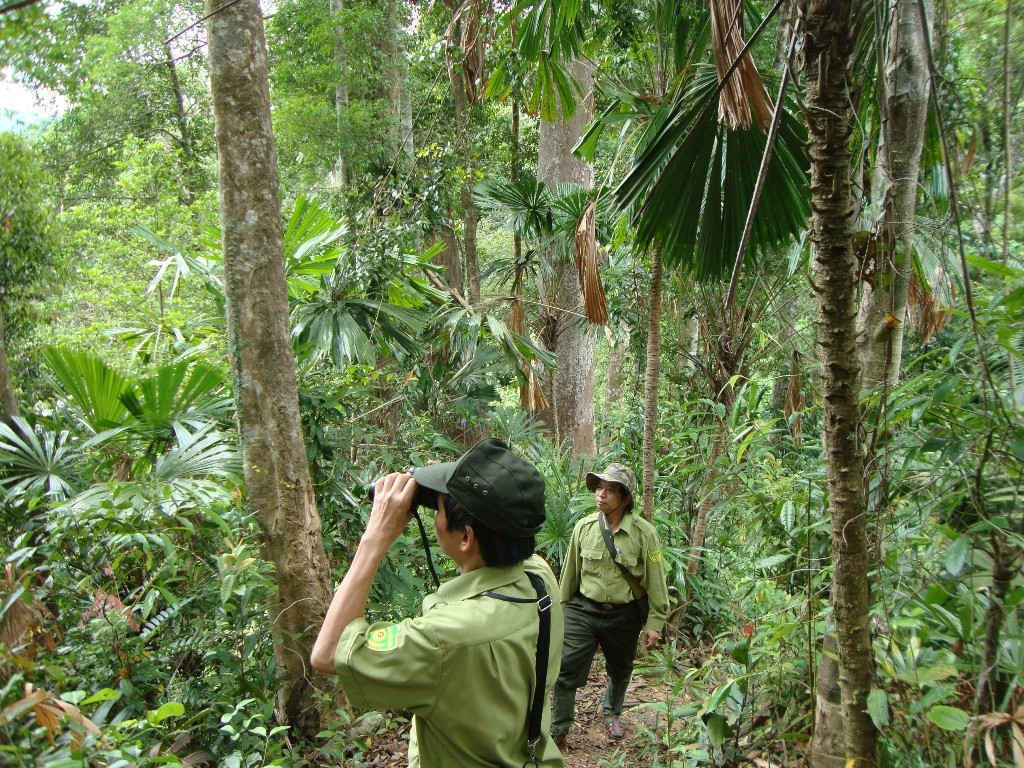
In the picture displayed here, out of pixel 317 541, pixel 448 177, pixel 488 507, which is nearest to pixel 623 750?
pixel 317 541

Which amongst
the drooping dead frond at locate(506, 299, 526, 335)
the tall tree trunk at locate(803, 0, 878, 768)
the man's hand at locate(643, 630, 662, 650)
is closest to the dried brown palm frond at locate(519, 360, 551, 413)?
the drooping dead frond at locate(506, 299, 526, 335)

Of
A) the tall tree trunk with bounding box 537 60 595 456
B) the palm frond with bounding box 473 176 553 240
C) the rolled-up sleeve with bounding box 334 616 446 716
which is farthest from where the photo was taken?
the tall tree trunk with bounding box 537 60 595 456

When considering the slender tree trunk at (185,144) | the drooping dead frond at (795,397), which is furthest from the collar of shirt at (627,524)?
the slender tree trunk at (185,144)

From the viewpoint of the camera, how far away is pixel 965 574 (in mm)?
2361

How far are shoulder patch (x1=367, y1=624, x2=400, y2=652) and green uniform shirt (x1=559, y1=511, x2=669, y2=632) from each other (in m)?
3.17

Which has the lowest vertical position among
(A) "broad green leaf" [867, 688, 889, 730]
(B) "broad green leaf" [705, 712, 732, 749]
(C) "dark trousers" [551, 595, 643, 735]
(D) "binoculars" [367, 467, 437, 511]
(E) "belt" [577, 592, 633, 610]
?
(C) "dark trousers" [551, 595, 643, 735]

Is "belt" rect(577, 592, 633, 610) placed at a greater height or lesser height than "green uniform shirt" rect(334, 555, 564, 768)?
lesser

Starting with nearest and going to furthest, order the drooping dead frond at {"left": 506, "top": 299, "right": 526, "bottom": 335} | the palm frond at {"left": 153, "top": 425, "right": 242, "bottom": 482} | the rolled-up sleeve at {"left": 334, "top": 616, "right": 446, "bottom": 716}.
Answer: the rolled-up sleeve at {"left": 334, "top": 616, "right": 446, "bottom": 716}, the palm frond at {"left": 153, "top": 425, "right": 242, "bottom": 482}, the drooping dead frond at {"left": 506, "top": 299, "right": 526, "bottom": 335}

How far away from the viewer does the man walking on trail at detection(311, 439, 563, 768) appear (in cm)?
172

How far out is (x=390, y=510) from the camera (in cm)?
195

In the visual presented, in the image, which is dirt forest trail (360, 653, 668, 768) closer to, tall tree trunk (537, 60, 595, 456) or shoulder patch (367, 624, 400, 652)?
shoulder patch (367, 624, 400, 652)

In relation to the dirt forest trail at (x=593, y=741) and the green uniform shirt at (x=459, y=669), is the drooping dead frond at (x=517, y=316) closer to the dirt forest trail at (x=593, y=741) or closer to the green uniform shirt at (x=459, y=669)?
the dirt forest trail at (x=593, y=741)

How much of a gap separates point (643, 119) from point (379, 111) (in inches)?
258

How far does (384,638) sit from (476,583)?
0.32 m
